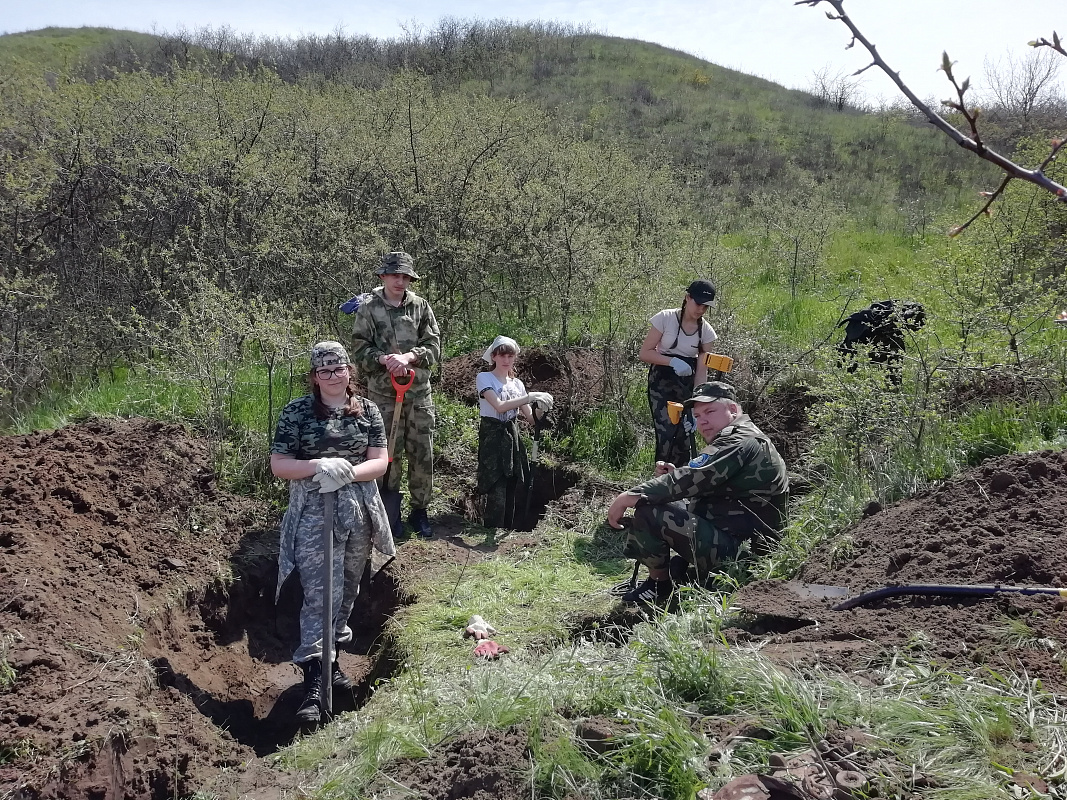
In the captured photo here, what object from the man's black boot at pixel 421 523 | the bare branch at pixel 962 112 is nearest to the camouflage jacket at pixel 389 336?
the man's black boot at pixel 421 523

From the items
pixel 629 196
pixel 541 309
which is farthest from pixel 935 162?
pixel 541 309

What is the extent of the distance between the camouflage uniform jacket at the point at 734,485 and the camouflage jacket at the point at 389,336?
227 centimetres

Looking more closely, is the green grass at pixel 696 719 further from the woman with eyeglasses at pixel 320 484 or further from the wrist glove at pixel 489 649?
the woman with eyeglasses at pixel 320 484

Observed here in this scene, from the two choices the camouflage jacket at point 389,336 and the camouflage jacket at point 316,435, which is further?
the camouflage jacket at point 389,336

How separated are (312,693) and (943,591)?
3.33 metres

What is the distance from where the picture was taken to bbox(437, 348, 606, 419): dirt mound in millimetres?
8435

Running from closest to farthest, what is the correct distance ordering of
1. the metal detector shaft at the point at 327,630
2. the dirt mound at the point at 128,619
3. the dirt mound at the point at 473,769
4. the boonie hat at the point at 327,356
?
the dirt mound at the point at 473,769, the dirt mound at the point at 128,619, the metal detector shaft at the point at 327,630, the boonie hat at the point at 327,356

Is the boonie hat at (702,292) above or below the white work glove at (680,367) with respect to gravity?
above

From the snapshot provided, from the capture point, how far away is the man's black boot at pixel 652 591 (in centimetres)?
490

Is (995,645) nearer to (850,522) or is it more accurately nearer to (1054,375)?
(850,522)

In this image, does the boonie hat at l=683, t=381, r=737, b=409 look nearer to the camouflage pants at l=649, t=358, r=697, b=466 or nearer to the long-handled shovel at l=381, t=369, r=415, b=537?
the camouflage pants at l=649, t=358, r=697, b=466

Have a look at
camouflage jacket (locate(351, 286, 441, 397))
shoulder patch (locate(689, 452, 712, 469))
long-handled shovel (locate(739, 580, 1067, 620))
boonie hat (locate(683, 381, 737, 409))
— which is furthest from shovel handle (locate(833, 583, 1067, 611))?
camouflage jacket (locate(351, 286, 441, 397))

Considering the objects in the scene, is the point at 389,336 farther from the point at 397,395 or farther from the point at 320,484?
the point at 320,484

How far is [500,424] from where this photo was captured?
6.24 meters
